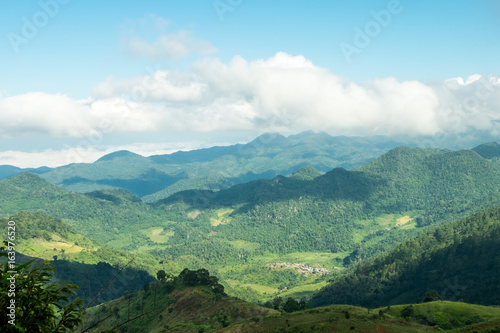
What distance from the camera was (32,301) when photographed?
1591 centimetres

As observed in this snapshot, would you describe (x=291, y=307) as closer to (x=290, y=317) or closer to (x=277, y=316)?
(x=277, y=316)

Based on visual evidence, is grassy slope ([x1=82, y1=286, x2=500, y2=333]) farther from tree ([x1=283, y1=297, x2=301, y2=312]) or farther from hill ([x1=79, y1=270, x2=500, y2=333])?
tree ([x1=283, y1=297, x2=301, y2=312])

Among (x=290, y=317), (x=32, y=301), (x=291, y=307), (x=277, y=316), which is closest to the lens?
(x=32, y=301)

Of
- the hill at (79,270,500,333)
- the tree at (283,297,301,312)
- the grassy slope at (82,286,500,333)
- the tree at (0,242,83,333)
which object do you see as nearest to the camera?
the tree at (0,242,83,333)

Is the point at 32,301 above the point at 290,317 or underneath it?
above

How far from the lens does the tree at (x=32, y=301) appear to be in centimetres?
1498

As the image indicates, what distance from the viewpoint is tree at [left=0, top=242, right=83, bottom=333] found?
14977mm

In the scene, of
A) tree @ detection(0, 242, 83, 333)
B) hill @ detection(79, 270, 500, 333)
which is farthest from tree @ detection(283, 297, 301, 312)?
tree @ detection(0, 242, 83, 333)

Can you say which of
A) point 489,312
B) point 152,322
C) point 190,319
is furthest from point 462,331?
point 152,322

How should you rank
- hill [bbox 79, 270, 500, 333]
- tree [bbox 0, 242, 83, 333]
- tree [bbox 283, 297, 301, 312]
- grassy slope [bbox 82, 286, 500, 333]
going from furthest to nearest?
tree [bbox 283, 297, 301, 312]
hill [bbox 79, 270, 500, 333]
grassy slope [bbox 82, 286, 500, 333]
tree [bbox 0, 242, 83, 333]

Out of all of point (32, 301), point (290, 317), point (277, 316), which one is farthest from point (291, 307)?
point (32, 301)

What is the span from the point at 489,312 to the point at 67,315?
422ft

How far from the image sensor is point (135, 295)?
15825 centimetres

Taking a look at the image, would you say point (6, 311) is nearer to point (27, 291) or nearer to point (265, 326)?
point (27, 291)
